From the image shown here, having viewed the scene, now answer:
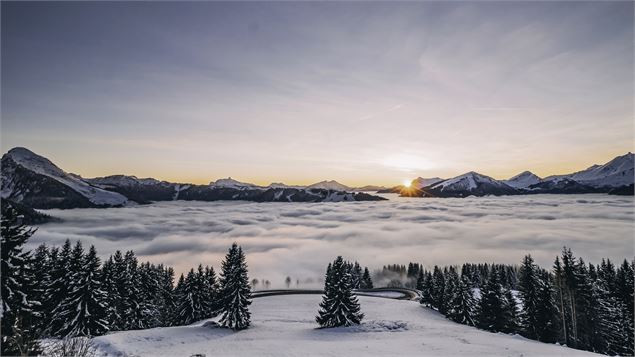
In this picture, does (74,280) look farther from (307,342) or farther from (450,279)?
(450,279)

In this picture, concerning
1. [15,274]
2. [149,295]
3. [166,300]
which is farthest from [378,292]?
[15,274]

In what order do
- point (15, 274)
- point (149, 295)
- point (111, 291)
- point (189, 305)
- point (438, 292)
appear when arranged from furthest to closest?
point (438, 292) < point (149, 295) < point (189, 305) < point (111, 291) < point (15, 274)

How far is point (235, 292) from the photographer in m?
49.4

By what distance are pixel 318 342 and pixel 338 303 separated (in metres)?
12.1

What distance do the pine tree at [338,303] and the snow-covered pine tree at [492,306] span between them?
19789 mm

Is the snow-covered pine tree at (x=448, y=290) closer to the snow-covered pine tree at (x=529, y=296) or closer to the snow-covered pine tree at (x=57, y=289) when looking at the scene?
the snow-covered pine tree at (x=529, y=296)

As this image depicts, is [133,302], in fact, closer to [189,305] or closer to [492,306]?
[189,305]

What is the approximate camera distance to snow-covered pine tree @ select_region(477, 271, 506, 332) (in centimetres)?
5056

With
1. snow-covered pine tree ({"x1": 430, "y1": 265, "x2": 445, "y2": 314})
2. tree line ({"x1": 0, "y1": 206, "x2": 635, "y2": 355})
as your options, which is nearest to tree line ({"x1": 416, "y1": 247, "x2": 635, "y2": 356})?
tree line ({"x1": 0, "y1": 206, "x2": 635, "y2": 355})

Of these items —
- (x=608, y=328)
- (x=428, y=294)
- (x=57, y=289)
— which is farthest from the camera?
(x=428, y=294)

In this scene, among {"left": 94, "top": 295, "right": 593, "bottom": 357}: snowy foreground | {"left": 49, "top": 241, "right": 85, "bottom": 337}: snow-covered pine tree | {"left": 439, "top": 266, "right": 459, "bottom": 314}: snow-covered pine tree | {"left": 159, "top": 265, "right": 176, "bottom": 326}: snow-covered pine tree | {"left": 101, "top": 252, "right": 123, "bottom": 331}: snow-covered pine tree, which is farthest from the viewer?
{"left": 159, "top": 265, "right": 176, "bottom": 326}: snow-covered pine tree

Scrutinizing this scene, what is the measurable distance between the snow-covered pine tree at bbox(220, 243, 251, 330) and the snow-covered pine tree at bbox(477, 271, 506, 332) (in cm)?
3631

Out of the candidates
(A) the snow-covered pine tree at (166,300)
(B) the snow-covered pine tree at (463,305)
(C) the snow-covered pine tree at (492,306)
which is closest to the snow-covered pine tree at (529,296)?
(C) the snow-covered pine tree at (492,306)

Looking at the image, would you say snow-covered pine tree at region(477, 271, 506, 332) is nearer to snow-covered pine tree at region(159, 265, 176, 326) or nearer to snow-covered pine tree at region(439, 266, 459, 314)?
snow-covered pine tree at region(439, 266, 459, 314)
